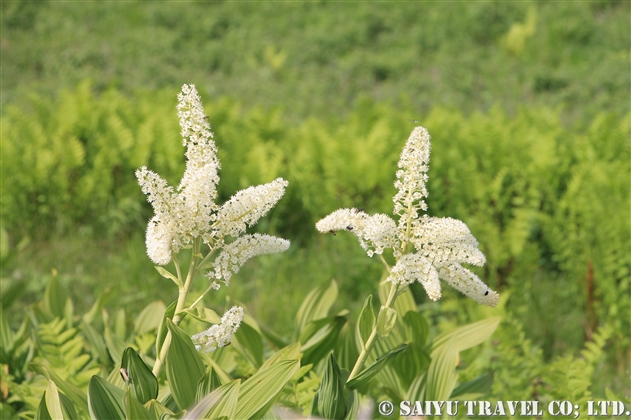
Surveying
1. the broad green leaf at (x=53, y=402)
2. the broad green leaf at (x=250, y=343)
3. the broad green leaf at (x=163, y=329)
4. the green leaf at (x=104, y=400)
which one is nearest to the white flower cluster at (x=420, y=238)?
the broad green leaf at (x=163, y=329)

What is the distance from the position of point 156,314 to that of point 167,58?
6978 millimetres

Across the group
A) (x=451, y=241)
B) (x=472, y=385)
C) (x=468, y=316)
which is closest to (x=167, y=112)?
(x=468, y=316)

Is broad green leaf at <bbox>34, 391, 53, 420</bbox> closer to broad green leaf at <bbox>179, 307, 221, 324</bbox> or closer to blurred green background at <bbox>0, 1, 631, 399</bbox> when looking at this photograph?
broad green leaf at <bbox>179, 307, 221, 324</bbox>

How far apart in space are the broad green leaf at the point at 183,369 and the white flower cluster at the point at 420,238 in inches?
16.0

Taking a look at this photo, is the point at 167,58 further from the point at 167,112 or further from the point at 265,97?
the point at 167,112

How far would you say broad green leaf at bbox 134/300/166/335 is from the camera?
2.44 meters

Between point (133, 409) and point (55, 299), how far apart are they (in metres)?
1.42

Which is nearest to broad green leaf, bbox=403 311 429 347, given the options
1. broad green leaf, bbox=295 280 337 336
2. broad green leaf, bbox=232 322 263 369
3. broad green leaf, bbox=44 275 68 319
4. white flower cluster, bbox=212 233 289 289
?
broad green leaf, bbox=295 280 337 336

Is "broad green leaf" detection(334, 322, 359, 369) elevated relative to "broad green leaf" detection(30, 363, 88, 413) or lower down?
lower down

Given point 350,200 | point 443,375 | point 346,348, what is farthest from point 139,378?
point 350,200

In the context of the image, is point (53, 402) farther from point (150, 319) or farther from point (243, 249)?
point (150, 319)

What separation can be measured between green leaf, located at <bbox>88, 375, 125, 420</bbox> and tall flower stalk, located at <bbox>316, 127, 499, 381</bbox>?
0.59m

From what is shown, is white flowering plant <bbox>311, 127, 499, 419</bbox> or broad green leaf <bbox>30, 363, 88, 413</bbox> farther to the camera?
broad green leaf <bbox>30, 363, 88, 413</bbox>

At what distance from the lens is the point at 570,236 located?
3658 mm
